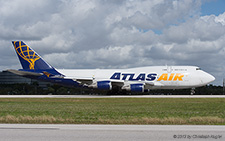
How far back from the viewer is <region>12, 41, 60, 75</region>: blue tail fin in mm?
47375

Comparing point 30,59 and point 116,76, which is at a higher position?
point 30,59

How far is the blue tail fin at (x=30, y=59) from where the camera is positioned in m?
47.4

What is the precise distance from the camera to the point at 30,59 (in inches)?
1864

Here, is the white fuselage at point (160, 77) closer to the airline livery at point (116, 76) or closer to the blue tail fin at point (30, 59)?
the airline livery at point (116, 76)

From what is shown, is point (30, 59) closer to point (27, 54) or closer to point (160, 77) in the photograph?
point (27, 54)

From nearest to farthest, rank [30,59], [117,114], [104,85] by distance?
1. [117,114]
2. [104,85]
3. [30,59]

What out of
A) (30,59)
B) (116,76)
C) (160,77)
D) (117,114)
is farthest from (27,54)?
(117,114)

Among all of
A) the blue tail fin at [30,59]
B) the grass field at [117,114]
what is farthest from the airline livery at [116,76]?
the grass field at [117,114]

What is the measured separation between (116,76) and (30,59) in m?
12.9

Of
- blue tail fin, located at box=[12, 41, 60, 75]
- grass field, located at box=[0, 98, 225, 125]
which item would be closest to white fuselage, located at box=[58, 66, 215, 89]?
blue tail fin, located at box=[12, 41, 60, 75]

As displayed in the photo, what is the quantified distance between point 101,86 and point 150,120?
93.1ft

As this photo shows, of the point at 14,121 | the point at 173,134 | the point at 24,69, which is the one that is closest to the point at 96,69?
the point at 24,69

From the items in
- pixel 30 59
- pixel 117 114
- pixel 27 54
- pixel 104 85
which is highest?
pixel 27 54

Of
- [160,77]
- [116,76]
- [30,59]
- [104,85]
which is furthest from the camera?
[30,59]
